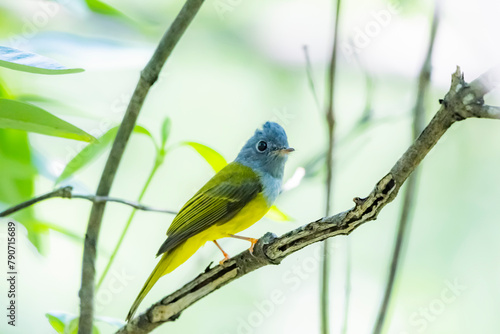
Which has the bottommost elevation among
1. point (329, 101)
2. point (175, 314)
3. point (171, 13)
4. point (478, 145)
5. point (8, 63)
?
point (175, 314)

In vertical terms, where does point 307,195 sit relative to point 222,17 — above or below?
below

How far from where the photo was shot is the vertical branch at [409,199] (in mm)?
1501

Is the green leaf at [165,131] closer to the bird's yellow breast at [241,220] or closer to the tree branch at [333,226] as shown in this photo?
the tree branch at [333,226]

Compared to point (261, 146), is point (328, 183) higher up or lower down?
lower down

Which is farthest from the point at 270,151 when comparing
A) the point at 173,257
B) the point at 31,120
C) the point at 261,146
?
the point at 31,120

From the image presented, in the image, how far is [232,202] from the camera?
91.5 inches

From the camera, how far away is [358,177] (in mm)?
4027

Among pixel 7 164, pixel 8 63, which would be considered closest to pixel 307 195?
pixel 7 164

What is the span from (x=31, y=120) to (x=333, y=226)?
0.65 meters

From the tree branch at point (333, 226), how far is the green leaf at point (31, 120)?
0.55 meters

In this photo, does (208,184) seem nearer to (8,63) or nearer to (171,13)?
(8,63)

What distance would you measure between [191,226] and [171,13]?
7.33ft

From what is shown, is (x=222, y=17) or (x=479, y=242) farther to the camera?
(x=222, y=17)

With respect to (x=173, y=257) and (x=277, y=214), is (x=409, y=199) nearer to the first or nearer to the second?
(x=277, y=214)
